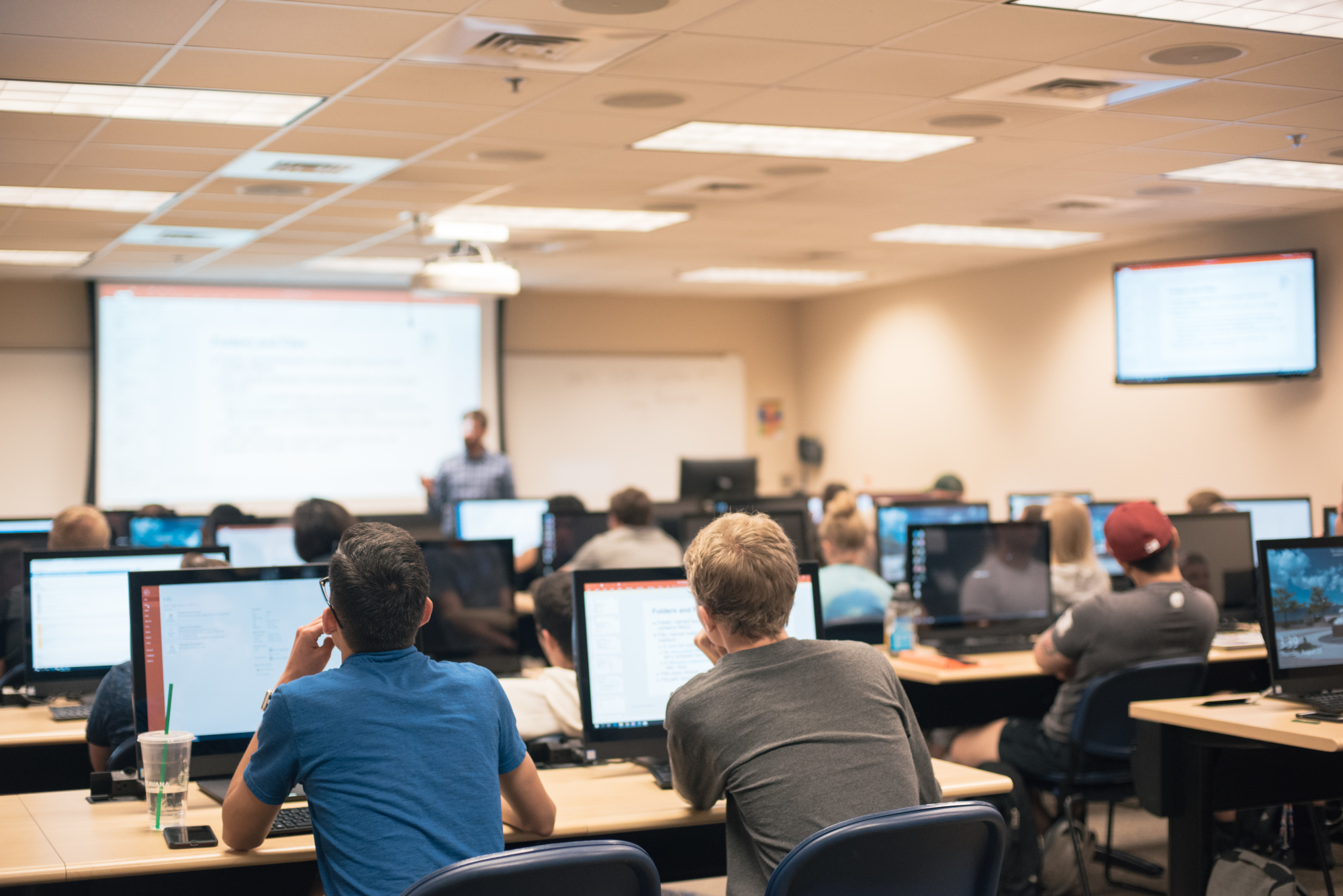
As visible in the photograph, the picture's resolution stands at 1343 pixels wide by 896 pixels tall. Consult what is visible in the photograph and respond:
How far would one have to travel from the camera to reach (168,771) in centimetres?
229

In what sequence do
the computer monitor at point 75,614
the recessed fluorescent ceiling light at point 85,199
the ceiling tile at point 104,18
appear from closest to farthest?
the ceiling tile at point 104,18 → the computer monitor at point 75,614 → the recessed fluorescent ceiling light at point 85,199

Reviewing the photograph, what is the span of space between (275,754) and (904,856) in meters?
0.99

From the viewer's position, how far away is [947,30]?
3814 millimetres

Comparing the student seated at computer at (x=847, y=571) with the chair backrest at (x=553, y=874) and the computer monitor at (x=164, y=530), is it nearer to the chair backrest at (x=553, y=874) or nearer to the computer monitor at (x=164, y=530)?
the chair backrest at (x=553, y=874)

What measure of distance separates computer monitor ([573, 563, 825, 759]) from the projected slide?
7.50m

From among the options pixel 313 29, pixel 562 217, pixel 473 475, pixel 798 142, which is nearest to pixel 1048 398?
pixel 562 217

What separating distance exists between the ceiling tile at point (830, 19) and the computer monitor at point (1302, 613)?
1.81 meters

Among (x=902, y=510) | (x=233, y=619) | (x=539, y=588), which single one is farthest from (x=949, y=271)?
(x=233, y=619)

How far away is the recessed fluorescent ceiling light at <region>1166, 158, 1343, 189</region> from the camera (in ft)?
19.5

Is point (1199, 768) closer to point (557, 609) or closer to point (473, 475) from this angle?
point (557, 609)

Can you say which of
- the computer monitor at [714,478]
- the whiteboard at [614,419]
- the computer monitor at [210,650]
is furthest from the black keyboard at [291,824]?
the whiteboard at [614,419]

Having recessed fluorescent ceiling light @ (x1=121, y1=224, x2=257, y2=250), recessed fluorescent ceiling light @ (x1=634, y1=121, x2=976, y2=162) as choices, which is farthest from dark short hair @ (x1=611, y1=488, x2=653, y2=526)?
recessed fluorescent ceiling light @ (x1=121, y1=224, x2=257, y2=250)

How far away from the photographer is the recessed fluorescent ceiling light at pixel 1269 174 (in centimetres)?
595

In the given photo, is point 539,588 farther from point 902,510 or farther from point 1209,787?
point 902,510
